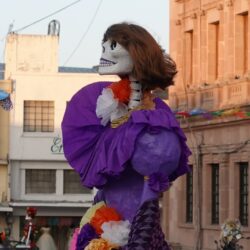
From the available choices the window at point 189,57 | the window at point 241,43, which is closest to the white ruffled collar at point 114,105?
the window at point 241,43

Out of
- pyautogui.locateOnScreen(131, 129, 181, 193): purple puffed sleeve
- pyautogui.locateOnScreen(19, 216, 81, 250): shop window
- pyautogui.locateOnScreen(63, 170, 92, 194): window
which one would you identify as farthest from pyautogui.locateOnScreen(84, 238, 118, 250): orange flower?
pyautogui.locateOnScreen(63, 170, 92, 194): window

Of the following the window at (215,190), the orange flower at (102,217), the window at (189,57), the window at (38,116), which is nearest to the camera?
the orange flower at (102,217)

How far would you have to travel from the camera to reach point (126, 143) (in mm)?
8141

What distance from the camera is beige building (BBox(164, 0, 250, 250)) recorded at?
4012 cm

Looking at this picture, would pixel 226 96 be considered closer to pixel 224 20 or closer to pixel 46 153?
pixel 224 20

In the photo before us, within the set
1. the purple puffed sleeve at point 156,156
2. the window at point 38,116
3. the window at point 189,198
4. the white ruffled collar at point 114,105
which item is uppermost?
the window at point 38,116

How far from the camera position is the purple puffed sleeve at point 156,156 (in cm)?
808

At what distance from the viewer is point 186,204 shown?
45.0 m

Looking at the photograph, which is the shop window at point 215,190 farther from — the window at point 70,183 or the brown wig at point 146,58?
the brown wig at point 146,58

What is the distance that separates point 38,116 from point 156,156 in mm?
50473

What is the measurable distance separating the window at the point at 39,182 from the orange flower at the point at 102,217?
162ft

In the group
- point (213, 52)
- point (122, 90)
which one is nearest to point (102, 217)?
point (122, 90)

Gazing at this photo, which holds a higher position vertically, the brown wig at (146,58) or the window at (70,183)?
the brown wig at (146,58)

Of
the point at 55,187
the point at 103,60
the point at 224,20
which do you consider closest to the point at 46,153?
the point at 55,187
